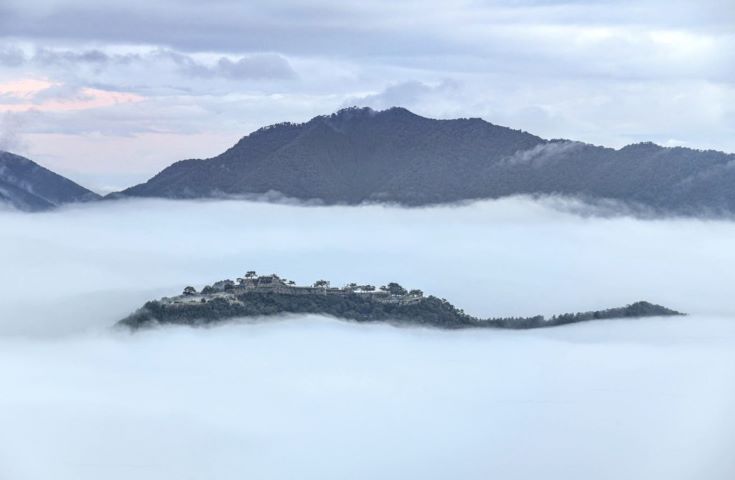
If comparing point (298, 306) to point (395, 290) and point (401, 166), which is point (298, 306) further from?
point (401, 166)

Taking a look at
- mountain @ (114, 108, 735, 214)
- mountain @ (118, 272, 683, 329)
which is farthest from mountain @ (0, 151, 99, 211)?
mountain @ (118, 272, 683, 329)

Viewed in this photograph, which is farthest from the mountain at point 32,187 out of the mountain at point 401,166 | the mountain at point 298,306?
the mountain at point 298,306

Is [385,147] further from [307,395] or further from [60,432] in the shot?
[60,432]

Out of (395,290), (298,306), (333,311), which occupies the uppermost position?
(395,290)

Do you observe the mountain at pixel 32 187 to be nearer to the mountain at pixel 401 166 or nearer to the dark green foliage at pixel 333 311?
the mountain at pixel 401 166

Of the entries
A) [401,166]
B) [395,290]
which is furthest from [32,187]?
[395,290]

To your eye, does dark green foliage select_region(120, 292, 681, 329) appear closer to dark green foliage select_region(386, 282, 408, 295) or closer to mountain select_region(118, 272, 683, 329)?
mountain select_region(118, 272, 683, 329)
